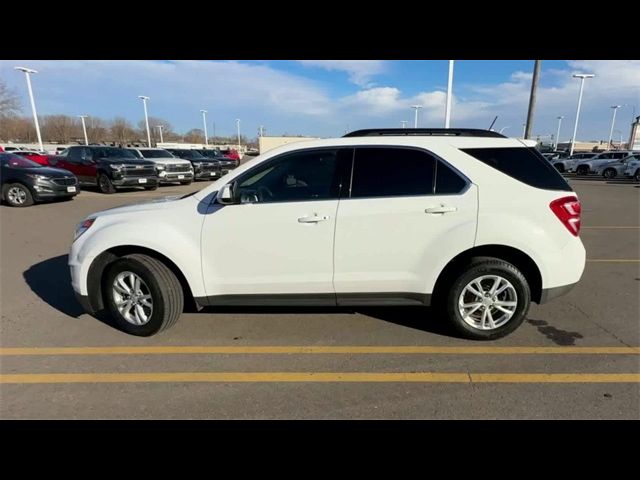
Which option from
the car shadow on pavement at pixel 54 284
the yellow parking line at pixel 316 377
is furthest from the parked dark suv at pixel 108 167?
the yellow parking line at pixel 316 377

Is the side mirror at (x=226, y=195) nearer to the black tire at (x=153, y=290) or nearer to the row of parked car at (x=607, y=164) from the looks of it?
the black tire at (x=153, y=290)

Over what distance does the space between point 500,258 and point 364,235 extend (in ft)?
4.21

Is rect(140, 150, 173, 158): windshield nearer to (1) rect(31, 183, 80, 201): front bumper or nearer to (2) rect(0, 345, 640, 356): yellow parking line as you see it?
(1) rect(31, 183, 80, 201): front bumper

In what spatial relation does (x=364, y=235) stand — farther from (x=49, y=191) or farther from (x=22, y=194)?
(x=22, y=194)

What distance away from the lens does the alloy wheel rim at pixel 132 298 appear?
3.40 metres

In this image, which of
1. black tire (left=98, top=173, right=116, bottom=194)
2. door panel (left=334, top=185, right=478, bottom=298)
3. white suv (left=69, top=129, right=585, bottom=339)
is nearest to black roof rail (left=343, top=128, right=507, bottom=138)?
white suv (left=69, top=129, right=585, bottom=339)

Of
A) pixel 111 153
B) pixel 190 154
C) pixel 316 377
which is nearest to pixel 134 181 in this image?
pixel 111 153

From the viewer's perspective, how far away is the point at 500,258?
3.32m

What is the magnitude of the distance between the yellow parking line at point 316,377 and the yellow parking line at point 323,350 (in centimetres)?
31

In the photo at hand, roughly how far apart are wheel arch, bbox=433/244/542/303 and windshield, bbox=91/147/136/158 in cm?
1559

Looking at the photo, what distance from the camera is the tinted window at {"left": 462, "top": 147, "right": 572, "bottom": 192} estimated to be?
321 cm
